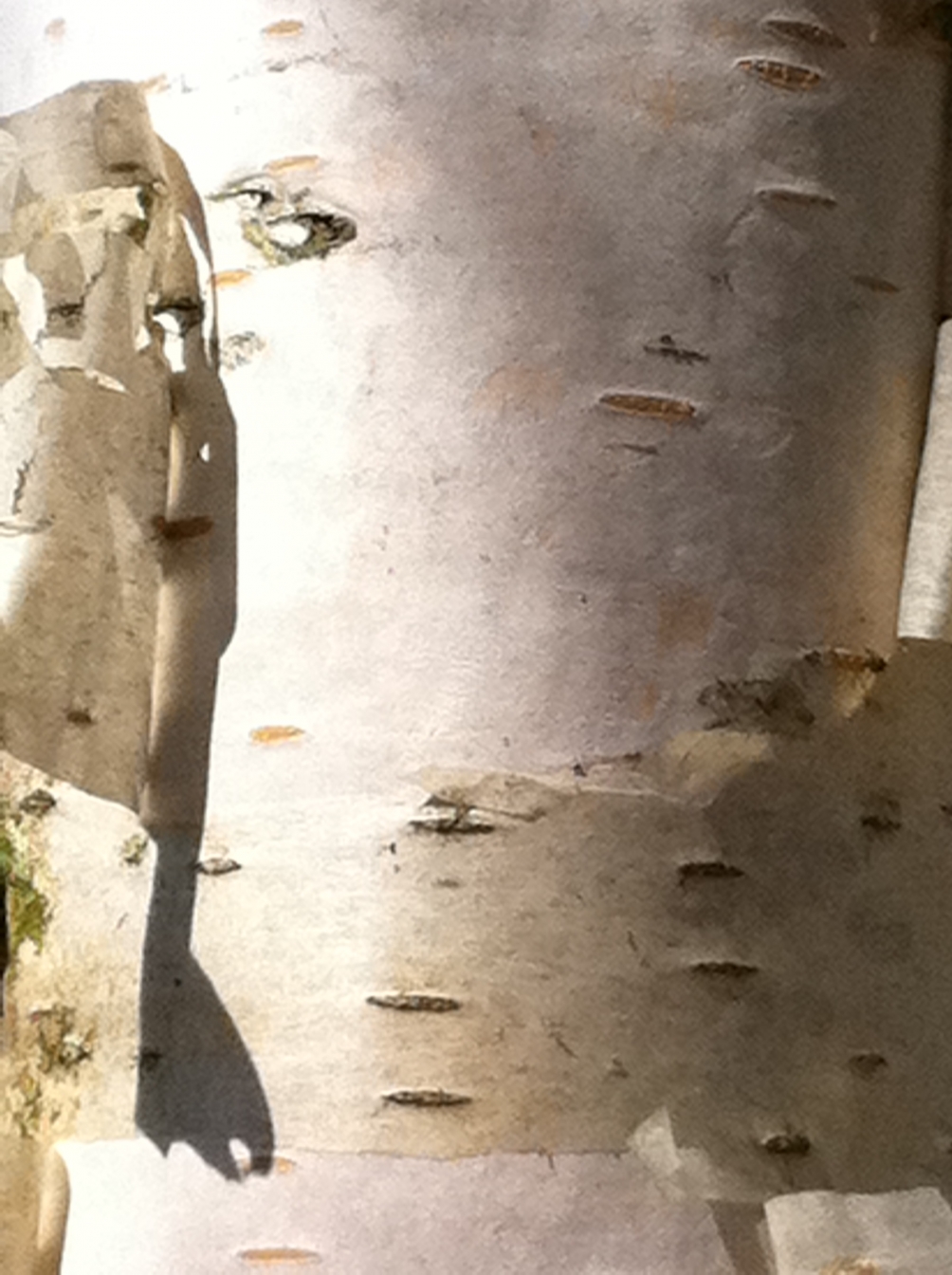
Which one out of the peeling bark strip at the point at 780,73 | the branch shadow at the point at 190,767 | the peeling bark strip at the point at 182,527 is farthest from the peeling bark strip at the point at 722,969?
the peeling bark strip at the point at 780,73

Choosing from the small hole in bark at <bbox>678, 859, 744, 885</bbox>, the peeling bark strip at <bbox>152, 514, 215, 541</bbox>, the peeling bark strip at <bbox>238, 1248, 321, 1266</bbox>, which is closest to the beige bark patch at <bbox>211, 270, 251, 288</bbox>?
the peeling bark strip at <bbox>152, 514, 215, 541</bbox>

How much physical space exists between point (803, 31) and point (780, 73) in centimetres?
3

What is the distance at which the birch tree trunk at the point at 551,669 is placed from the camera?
43.0 inches

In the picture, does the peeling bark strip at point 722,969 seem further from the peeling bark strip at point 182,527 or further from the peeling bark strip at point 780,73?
the peeling bark strip at point 780,73

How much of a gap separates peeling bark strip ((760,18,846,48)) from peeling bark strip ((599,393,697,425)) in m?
0.23

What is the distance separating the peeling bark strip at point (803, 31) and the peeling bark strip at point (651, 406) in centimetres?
23

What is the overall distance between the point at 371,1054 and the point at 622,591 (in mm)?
271

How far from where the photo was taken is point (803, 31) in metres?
1.21

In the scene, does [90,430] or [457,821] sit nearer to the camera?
[457,821]

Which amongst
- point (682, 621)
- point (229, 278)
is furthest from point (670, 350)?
point (229, 278)

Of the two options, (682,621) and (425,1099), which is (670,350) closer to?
(682,621)

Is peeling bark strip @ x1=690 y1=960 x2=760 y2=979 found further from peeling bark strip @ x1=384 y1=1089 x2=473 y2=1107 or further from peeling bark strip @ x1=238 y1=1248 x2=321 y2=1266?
peeling bark strip @ x1=238 y1=1248 x2=321 y2=1266

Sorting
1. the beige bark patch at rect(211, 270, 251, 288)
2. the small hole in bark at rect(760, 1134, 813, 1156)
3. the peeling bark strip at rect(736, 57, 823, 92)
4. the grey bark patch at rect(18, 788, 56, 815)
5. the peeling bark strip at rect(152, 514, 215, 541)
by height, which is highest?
the peeling bark strip at rect(736, 57, 823, 92)

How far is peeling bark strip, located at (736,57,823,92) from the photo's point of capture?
119cm
